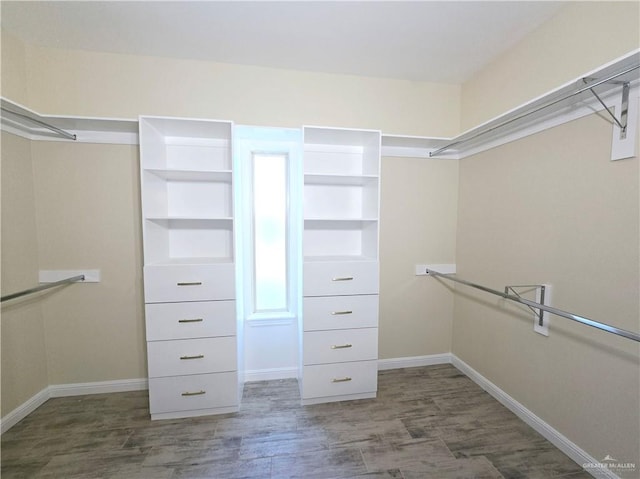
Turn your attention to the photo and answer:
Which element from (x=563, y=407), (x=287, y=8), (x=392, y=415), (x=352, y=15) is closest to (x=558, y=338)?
(x=563, y=407)

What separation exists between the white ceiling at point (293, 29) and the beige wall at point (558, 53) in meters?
0.10

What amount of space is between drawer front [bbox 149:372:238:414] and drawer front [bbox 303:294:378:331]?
71cm

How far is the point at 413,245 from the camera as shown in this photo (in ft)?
8.32

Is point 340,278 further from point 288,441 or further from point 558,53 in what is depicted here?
point 558,53

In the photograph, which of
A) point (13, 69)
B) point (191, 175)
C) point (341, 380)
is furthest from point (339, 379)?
point (13, 69)

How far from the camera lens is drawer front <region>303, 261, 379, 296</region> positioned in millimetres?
1998

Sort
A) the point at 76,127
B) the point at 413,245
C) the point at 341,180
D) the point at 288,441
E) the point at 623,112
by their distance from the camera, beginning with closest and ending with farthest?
the point at 623,112 → the point at 288,441 → the point at 76,127 → the point at 341,180 → the point at 413,245

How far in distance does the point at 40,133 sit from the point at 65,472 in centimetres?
224

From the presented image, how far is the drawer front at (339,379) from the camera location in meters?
2.04

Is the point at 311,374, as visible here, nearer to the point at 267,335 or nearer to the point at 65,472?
the point at 267,335

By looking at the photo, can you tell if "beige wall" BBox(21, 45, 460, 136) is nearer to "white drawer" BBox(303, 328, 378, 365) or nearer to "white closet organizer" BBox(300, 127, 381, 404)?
"white closet organizer" BBox(300, 127, 381, 404)

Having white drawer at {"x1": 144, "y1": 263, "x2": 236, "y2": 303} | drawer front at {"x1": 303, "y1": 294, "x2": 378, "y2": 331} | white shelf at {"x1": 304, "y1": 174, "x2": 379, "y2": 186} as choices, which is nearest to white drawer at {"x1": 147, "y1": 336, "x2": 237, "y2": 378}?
white drawer at {"x1": 144, "y1": 263, "x2": 236, "y2": 303}

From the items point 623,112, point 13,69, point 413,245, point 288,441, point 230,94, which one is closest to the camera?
point 623,112

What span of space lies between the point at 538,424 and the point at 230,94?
3.31 m
